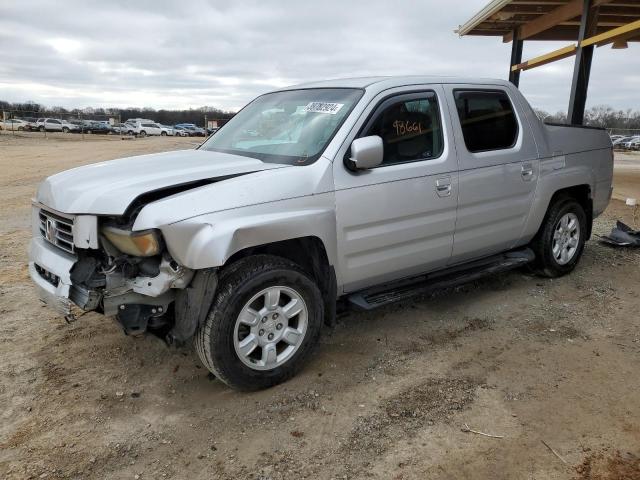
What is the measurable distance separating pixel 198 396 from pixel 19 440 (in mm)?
973

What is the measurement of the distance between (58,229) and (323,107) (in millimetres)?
1937

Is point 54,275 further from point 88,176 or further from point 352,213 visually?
point 352,213

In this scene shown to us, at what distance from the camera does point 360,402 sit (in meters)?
3.17

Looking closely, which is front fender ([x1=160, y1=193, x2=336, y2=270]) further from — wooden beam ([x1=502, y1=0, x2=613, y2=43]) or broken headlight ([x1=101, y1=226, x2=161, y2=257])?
wooden beam ([x1=502, y1=0, x2=613, y2=43])

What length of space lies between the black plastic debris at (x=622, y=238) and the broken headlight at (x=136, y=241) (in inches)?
237

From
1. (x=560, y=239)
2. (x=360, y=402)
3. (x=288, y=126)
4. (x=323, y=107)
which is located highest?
(x=323, y=107)

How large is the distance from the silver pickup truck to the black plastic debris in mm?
2462

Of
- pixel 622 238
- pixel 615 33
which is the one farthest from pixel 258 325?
pixel 615 33

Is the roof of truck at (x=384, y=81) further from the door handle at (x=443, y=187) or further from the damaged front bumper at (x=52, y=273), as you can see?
the damaged front bumper at (x=52, y=273)

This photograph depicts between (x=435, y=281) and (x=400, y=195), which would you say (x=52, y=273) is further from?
(x=435, y=281)

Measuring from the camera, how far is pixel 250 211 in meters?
3.01

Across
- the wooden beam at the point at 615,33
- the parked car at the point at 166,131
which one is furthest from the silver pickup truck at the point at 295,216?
the parked car at the point at 166,131

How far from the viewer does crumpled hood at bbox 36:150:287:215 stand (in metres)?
2.89

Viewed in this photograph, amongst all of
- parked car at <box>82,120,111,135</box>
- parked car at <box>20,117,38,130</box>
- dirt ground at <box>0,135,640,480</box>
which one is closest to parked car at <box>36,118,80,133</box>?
parked car at <box>20,117,38,130</box>
